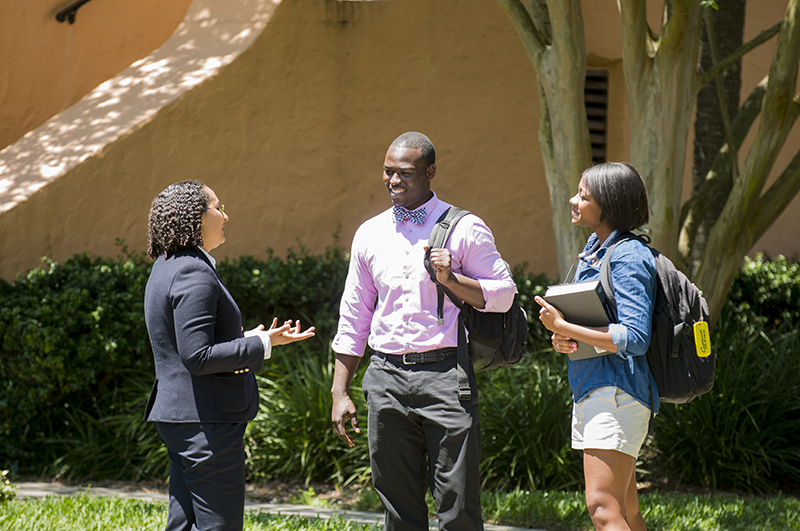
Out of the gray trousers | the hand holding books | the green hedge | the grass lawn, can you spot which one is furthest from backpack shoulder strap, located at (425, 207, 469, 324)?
the green hedge

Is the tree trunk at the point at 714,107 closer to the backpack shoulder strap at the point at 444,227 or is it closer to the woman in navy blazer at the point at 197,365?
the backpack shoulder strap at the point at 444,227

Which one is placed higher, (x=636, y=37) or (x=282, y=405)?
(x=636, y=37)

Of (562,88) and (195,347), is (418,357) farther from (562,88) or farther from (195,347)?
(562,88)

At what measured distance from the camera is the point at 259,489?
259 inches

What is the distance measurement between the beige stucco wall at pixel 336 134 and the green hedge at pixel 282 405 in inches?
31.3

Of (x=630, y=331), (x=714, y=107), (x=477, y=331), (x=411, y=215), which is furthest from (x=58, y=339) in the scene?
(x=714, y=107)

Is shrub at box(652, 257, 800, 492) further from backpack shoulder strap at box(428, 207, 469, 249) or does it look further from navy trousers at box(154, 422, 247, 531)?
navy trousers at box(154, 422, 247, 531)

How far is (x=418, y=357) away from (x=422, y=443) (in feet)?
1.33

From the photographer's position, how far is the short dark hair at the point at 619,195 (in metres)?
3.32

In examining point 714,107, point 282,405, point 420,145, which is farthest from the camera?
point 714,107

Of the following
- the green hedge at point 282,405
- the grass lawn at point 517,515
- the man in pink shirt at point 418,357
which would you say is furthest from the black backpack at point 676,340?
the green hedge at point 282,405

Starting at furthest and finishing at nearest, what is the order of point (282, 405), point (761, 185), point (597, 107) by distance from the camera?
point (597, 107) → point (282, 405) → point (761, 185)

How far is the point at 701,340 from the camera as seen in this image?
10.4ft

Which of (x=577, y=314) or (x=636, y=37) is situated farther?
(x=636, y=37)
